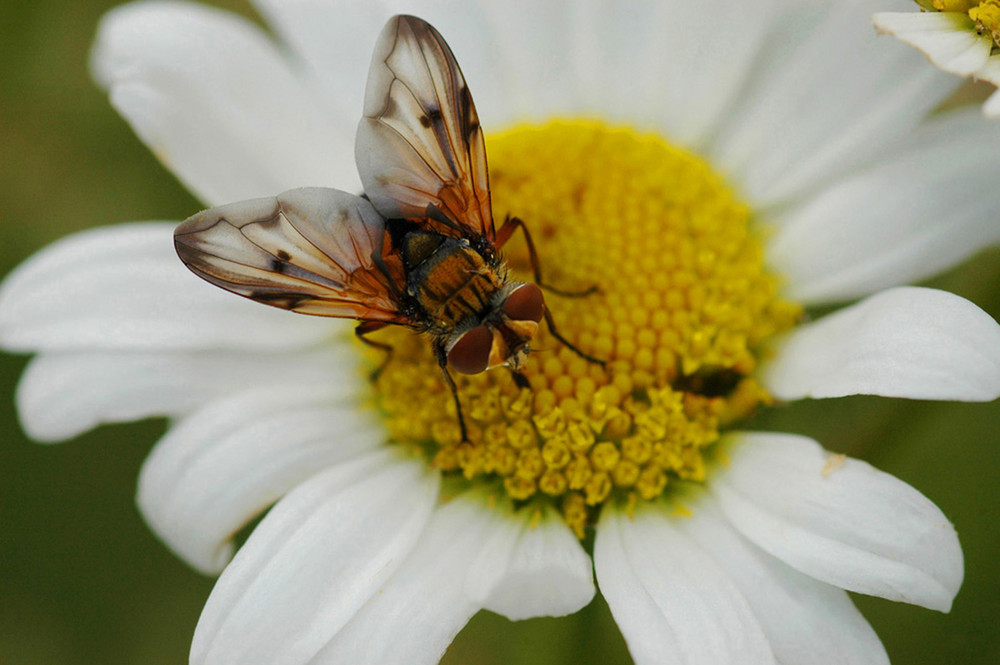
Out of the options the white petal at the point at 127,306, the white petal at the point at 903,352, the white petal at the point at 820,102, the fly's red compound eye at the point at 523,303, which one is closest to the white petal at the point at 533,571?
the fly's red compound eye at the point at 523,303

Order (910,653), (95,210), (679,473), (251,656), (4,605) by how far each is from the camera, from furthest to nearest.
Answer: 1. (95,210)
2. (4,605)
3. (910,653)
4. (679,473)
5. (251,656)

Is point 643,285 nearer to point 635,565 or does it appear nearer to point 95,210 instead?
point 635,565

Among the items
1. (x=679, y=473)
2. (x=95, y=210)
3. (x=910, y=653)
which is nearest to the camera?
(x=679, y=473)

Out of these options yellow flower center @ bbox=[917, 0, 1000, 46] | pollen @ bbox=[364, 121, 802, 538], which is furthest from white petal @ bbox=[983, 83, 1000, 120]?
pollen @ bbox=[364, 121, 802, 538]

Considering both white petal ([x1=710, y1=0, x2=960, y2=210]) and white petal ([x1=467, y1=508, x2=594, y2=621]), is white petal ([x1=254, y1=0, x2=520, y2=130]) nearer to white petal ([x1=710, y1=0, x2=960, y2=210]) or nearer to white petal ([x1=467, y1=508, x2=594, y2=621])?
A: white petal ([x1=710, y1=0, x2=960, y2=210])

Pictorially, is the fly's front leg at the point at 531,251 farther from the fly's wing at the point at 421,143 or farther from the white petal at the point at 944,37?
the white petal at the point at 944,37

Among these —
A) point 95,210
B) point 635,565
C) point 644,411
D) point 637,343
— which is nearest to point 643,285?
point 637,343
